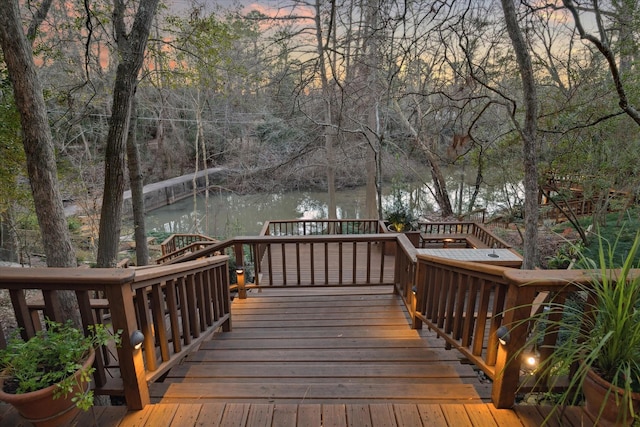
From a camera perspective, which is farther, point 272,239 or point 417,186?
point 417,186

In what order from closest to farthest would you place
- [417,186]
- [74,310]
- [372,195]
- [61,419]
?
[61,419], [74,310], [372,195], [417,186]

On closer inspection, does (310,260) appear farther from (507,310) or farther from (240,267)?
(507,310)

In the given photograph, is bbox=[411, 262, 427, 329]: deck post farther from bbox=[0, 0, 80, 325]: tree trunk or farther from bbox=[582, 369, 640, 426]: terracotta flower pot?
bbox=[0, 0, 80, 325]: tree trunk

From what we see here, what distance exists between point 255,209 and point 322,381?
16490 millimetres

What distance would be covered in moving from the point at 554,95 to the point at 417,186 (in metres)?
7.80

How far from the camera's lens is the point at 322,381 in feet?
7.33

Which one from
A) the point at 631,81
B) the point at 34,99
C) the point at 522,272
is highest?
the point at 631,81

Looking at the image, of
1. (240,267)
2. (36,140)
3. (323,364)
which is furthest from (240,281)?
(36,140)

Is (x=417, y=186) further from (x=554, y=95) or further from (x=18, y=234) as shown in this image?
(x=18, y=234)

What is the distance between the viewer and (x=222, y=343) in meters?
2.77

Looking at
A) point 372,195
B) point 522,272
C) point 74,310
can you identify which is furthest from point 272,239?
point 372,195

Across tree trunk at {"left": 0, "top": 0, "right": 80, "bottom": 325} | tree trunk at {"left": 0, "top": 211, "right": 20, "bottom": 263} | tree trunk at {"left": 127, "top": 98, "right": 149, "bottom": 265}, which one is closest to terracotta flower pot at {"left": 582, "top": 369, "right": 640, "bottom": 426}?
tree trunk at {"left": 0, "top": 0, "right": 80, "bottom": 325}

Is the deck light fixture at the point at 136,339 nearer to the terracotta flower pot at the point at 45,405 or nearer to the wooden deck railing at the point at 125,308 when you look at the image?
the wooden deck railing at the point at 125,308

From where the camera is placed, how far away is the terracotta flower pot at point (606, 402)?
4.19ft
